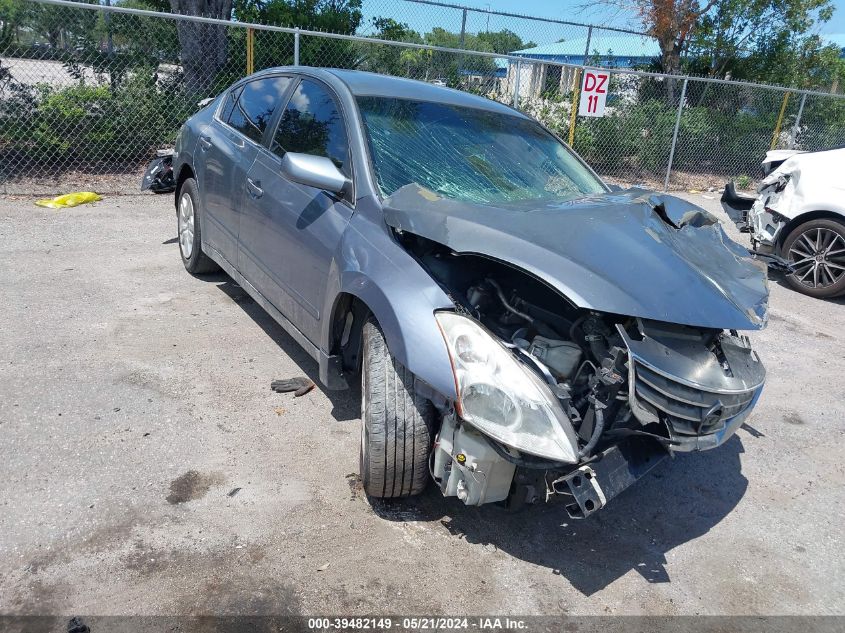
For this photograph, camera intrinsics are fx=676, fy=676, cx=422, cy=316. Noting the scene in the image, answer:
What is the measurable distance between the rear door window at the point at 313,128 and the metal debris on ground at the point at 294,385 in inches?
54.1

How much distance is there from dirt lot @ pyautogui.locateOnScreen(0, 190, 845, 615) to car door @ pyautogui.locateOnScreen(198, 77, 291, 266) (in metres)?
0.78

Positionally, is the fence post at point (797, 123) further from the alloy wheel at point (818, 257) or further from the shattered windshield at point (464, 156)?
the shattered windshield at point (464, 156)

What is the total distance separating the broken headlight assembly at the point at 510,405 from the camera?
7.78ft

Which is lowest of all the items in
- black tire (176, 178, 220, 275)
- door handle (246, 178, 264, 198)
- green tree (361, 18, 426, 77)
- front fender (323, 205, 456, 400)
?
black tire (176, 178, 220, 275)

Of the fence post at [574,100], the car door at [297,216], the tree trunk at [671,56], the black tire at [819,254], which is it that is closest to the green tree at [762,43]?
the tree trunk at [671,56]

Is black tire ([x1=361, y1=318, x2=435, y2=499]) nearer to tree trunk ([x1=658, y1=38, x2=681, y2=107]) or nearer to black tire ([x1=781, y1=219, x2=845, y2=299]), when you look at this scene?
black tire ([x1=781, y1=219, x2=845, y2=299])

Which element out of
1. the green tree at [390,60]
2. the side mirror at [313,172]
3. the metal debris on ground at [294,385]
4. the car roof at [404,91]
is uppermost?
the green tree at [390,60]

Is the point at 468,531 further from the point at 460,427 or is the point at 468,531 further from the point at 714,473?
the point at 714,473

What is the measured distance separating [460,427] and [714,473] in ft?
6.16

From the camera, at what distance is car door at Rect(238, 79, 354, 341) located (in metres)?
3.42

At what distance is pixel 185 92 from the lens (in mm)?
9781

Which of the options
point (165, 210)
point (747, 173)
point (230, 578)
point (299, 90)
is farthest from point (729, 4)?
point (230, 578)

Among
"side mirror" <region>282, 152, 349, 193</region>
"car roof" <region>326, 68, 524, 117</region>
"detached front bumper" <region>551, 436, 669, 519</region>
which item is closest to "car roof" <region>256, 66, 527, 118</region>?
"car roof" <region>326, 68, 524, 117</region>

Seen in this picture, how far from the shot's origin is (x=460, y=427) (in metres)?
2.57
